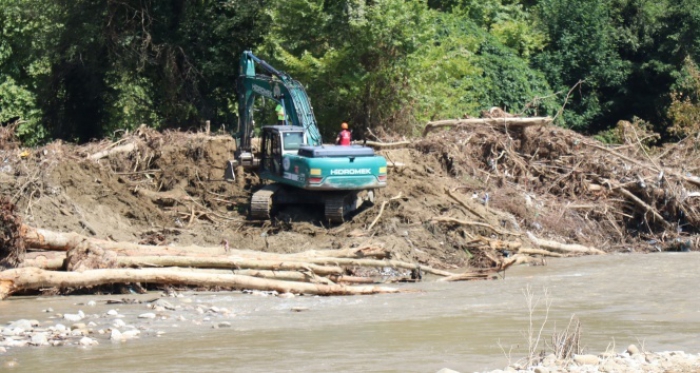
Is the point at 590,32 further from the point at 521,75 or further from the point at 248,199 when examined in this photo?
the point at 248,199

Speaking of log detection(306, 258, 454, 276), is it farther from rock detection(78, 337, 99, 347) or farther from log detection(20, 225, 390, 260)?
rock detection(78, 337, 99, 347)

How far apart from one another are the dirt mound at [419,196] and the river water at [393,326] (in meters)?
3.07

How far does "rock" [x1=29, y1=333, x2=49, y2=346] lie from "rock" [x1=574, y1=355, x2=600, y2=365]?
5.84 metres

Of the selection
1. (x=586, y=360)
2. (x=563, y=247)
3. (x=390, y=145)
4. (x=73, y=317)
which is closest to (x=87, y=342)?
(x=73, y=317)

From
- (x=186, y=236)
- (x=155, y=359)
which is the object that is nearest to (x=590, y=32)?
(x=186, y=236)

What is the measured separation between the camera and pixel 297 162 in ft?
71.0

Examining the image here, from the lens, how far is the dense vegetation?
1154 inches

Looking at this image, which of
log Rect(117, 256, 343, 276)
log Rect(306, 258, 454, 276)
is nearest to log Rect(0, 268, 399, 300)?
log Rect(117, 256, 343, 276)

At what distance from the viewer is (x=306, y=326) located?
14375mm

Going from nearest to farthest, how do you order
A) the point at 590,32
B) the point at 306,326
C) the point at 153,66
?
the point at 306,326 → the point at 153,66 → the point at 590,32

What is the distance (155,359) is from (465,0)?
2921 cm

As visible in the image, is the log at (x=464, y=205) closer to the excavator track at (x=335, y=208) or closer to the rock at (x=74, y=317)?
the excavator track at (x=335, y=208)

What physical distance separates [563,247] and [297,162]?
526cm

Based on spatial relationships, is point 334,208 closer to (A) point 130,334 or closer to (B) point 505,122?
(B) point 505,122
